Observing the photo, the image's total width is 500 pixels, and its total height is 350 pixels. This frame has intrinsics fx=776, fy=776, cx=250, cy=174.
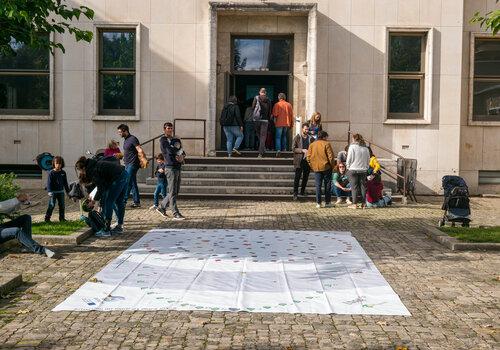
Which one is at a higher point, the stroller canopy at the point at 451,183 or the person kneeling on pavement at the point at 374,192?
the stroller canopy at the point at 451,183

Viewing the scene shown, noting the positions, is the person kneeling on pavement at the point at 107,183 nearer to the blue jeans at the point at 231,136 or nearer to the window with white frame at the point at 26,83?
the blue jeans at the point at 231,136

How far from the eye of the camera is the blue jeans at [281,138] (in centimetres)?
2347

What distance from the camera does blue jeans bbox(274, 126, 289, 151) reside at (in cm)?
2347

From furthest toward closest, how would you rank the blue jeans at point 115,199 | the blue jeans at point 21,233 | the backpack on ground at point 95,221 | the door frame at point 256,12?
1. the door frame at point 256,12
2. the blue jeans at point 115,199
3. the backpack on ground at point 95,221
4. the blue jeans at point 21,233

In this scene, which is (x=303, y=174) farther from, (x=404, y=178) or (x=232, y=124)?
(x=232, y=124)

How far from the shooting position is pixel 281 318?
7.93 meters

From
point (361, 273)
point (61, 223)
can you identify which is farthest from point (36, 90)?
point (361, 273)

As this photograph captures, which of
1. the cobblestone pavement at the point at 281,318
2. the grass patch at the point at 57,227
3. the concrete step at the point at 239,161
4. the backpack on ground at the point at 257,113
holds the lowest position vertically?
the cobblestone pavement at the point at 281,318

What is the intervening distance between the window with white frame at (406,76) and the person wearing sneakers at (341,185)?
4517mm

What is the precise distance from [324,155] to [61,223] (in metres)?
7.18

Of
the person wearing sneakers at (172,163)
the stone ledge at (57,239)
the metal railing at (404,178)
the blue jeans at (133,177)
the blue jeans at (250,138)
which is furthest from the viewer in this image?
the blue jeans at (250,138)

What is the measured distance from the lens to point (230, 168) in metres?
22.2

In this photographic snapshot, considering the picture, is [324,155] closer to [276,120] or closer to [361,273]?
[276,120]

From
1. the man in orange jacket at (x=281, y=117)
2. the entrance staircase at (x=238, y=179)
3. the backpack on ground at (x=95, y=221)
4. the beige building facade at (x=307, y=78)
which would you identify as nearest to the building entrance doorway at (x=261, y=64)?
the beige building facade at (x=307, y=78)
